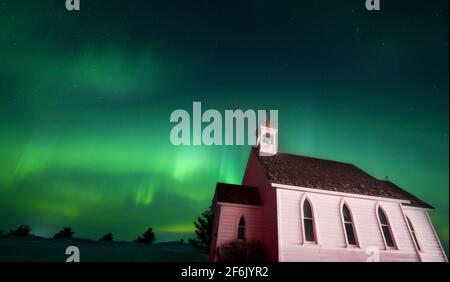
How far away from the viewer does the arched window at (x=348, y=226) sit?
14852mm

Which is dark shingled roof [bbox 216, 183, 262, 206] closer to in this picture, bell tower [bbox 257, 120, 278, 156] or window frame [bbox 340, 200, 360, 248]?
bell tower [bbox 257, 120, 278, 156]

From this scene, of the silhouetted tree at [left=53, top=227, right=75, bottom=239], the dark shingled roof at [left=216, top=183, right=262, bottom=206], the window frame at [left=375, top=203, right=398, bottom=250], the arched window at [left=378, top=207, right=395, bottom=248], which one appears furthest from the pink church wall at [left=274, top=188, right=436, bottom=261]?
the silhouetted tree at [left=53, top=227, right=75, bottom=239]

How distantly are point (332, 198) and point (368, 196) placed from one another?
112 inches

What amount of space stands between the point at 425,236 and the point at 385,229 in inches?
179

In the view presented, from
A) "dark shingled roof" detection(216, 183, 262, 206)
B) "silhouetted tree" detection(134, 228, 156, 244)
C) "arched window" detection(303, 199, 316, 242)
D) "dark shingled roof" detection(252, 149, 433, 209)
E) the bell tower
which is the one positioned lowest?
"silhouetted tree" detection(134, 228, 156, 244)

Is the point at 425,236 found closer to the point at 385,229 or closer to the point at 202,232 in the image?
the point at 385,229

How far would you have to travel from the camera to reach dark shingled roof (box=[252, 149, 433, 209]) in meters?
16.0

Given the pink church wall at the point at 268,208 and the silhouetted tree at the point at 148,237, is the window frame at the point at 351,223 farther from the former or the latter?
the silhouetted tree at the point at 148,237

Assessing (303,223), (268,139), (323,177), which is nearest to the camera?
(303,223)

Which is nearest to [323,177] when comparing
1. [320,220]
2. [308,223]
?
[320,220]

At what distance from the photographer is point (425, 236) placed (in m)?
17.3

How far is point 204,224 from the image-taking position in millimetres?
26969

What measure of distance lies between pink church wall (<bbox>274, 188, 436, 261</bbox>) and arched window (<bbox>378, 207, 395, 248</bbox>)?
0.78 feet

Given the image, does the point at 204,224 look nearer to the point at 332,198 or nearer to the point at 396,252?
the point at 332,198
